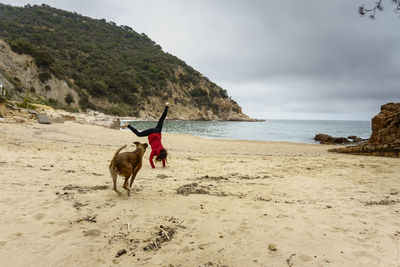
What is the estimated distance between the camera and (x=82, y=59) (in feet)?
190

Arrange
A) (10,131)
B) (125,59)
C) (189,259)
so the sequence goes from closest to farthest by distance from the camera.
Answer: (189,259), (10,131), (125,59)

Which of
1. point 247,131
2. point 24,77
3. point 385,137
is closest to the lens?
point 385,137

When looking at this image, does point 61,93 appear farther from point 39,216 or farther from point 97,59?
point 39,216

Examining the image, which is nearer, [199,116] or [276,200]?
[276,200]

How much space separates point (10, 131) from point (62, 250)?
42.1 feet

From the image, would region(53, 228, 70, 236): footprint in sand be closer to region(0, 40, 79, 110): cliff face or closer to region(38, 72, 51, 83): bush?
region(0, 40, 79, 110): cliff face

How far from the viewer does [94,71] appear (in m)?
59.1

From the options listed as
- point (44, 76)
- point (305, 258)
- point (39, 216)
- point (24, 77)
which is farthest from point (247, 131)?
point (24, 77)

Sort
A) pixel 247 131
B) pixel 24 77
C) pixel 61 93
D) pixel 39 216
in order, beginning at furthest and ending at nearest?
pixel 61 93
pixel 24 77
pixel 247 131
pixel 39 216

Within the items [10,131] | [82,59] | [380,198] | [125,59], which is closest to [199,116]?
[125,59]

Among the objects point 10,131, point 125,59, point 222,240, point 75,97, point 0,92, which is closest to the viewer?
point 222,240

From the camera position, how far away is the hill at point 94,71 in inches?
1532

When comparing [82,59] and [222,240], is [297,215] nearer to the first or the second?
[222,240]

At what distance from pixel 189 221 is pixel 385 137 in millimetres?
16266
